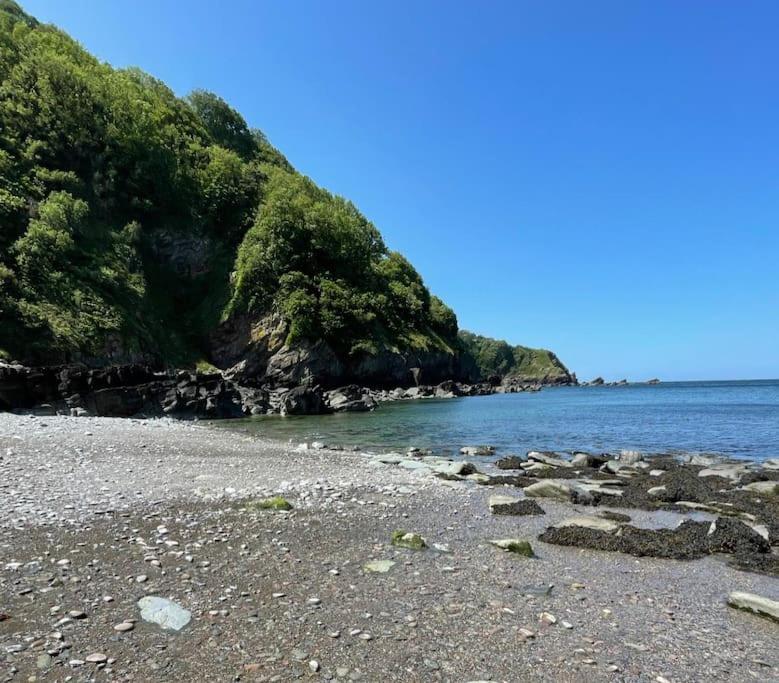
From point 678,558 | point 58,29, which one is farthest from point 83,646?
point 58,29

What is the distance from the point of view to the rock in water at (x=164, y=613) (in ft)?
16.5

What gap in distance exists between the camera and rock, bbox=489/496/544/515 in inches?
431

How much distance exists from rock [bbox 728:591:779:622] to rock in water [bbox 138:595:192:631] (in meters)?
7.00

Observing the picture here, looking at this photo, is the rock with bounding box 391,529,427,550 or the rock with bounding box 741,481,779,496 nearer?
the rock with bounding box 391,529,427,550

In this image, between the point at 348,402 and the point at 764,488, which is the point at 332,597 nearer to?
the point at 764,488

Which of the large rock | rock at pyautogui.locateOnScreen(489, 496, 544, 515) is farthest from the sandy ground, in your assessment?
the large rock

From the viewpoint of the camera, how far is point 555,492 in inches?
516

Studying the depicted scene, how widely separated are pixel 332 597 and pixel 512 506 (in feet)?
21.8

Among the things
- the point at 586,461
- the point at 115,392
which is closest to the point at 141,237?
the point at 115,392

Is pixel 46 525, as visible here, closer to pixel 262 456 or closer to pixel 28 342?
pixel 262 456

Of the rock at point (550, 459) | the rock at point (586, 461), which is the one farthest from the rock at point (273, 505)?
the rock at point (586, 461)

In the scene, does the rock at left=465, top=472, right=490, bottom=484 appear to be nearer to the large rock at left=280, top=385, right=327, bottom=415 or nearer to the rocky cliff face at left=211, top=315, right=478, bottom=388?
the large rock at left=280, top=385, right=327, bottom=415

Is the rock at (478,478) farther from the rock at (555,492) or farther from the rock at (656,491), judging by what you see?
the rock at (656,491)

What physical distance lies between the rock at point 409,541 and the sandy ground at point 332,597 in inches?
7.5
